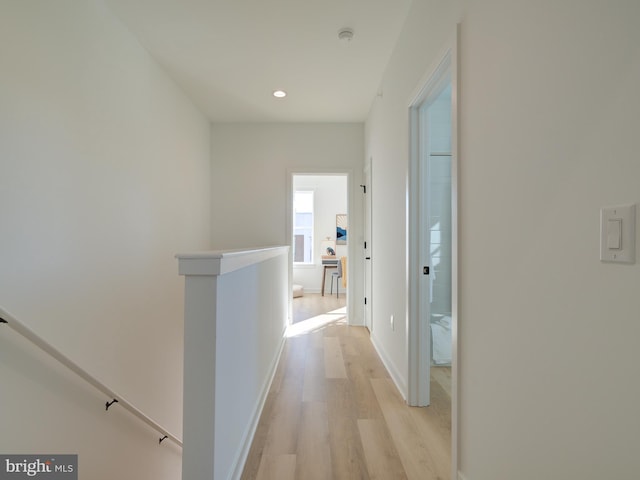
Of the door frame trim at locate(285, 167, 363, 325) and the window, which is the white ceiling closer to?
the door frame trim at locate(285, 167, 363, 325)

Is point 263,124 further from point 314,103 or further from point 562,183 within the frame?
point 562,183

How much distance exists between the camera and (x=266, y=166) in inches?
171

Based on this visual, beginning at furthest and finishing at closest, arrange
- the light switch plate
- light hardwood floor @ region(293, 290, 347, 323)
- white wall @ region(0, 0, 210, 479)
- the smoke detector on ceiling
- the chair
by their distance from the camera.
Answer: the chair, light hardwood floor @ region(293, 290, 347, 323), the smoke detector on ceiling, white wall @ region(0, 0, 210, 479), the light switch plate

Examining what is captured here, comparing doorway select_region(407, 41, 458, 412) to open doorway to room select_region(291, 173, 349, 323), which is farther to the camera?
open doorway to room select_region(291, 173, 349, 323)

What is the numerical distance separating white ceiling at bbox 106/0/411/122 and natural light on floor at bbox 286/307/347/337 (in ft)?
9.10

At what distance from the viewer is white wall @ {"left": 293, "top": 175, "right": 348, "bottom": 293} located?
7125 mm

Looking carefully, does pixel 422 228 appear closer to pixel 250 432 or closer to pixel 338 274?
pixel 250 432

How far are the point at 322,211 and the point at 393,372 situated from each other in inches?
199

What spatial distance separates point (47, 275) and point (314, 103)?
307cm

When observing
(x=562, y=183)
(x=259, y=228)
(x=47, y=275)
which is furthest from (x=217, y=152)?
(x=562, y=183)

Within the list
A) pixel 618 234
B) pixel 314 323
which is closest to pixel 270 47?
pixel 618 234

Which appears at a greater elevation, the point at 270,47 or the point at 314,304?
the point at 270,47

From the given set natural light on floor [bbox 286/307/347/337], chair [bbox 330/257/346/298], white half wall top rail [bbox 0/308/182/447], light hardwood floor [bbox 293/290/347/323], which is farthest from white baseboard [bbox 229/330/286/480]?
Result: chair [bbox 330/257/346/298]

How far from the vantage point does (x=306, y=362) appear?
113 inches
